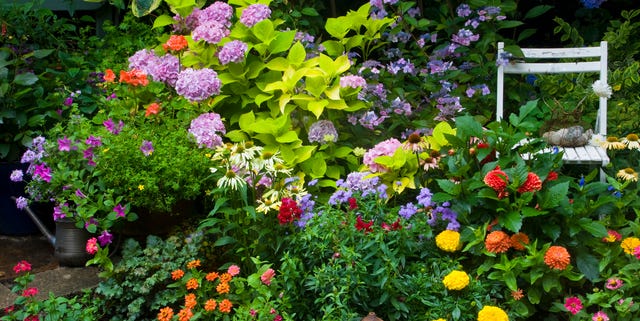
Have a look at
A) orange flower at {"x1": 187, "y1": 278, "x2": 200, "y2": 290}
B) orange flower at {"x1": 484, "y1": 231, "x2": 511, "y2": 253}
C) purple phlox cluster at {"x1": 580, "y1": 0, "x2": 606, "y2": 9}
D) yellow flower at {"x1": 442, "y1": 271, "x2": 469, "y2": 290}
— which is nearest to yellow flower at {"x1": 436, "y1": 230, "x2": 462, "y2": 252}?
orange flower at {"x1": 484, "y1": 231, "x2": 511, "y2": 253}

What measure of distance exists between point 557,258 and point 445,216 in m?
0.49

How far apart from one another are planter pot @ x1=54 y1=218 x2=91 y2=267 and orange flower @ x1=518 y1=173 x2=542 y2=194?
195 cm

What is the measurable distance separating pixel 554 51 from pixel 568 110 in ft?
1.34

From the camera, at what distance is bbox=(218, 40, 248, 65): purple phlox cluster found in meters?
3.71

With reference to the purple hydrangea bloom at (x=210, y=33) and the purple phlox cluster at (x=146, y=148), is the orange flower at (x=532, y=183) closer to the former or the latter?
the purple phlox cluster at (x=146, y=148)

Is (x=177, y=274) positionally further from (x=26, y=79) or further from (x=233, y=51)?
(x=26, y=79)

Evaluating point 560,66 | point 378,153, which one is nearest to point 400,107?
point 378,153

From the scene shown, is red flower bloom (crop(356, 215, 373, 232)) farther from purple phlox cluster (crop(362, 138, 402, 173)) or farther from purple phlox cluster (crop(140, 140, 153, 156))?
purple phlox cluster (crop(140, 140, 153, 156))

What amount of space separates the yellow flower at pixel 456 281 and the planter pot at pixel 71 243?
1.69 m

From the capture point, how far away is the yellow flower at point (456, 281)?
2.70 metres

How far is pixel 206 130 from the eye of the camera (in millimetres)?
3504

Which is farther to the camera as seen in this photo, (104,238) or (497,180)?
(104,238)

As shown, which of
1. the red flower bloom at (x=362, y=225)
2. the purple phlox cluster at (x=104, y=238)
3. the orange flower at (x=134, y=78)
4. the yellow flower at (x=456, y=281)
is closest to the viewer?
the yellow flower at (x=456, y=281)

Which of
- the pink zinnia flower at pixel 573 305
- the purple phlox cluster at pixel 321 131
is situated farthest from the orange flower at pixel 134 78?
the pink zinnia flower at pixel 573 305
